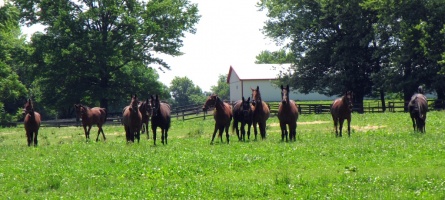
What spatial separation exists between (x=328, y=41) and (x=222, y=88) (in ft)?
357

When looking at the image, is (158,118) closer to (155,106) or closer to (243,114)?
(155,106)

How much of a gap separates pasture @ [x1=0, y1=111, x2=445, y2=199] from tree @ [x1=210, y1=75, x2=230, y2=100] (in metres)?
134

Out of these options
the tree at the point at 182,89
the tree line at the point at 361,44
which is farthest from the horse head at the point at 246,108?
the tree at the point at 182,89

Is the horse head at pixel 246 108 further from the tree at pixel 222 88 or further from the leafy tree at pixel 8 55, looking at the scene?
the tree at pixel 222 88

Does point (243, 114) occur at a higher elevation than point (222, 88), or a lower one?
lower

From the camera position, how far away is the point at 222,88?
6777 inches

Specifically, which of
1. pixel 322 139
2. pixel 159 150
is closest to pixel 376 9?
pixel 322 139

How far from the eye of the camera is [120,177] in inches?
648

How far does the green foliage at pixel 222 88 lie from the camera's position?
158 m

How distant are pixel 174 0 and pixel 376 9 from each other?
2048 centimetres

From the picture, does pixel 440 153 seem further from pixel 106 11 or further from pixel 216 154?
pixel 106 11

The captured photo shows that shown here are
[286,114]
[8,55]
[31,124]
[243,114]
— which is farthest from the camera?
[8,55]

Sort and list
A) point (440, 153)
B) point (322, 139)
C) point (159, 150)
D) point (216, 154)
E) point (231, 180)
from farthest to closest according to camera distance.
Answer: point (322, 139) → point (159, 150) → point (216, 154) → point (440, 153) → point (231, 180)

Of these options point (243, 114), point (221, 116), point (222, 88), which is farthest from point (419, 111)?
point (222, 88)
